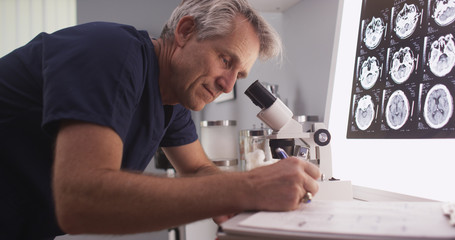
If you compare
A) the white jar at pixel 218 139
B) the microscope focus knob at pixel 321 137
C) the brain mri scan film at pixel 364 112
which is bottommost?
the white jar at pixel 218 139

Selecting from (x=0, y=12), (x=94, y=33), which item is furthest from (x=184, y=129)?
(x=0, y=12)

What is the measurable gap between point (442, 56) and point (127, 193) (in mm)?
944

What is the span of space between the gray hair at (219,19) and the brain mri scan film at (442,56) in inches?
19.1

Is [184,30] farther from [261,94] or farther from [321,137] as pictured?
[321,137]

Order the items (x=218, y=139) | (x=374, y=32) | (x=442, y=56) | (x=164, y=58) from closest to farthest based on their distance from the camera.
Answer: (x=442, y=56)
(x=164, y=58)
(x=374, y=32)
(x=218, y=139)

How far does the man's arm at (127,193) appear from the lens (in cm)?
58

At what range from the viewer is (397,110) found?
1103 millimetres

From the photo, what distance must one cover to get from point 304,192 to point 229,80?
48 cm

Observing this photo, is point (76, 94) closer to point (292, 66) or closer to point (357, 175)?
point (357, 175)

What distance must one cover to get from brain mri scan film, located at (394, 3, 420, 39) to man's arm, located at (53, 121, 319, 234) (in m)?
0.77

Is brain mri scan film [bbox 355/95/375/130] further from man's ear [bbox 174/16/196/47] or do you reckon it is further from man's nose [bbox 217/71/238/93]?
man's ear [bbox 174/16/196/47]

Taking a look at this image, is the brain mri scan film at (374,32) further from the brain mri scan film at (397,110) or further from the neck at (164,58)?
the neck at (164,58)

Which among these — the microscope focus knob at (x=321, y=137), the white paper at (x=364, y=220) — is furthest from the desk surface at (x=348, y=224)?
the microscope focus knob at (x=321, y=137)

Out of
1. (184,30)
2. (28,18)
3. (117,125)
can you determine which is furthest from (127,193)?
(28,18)
